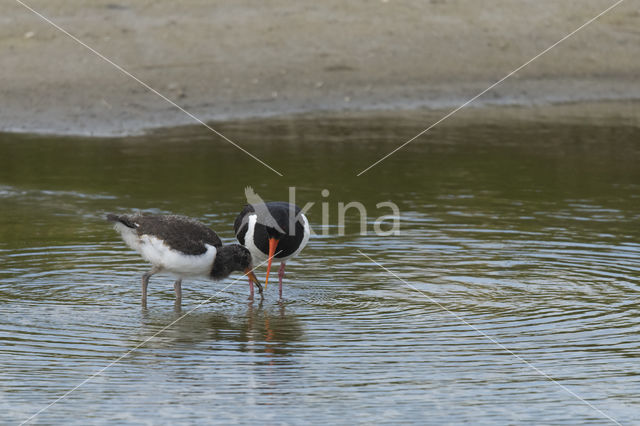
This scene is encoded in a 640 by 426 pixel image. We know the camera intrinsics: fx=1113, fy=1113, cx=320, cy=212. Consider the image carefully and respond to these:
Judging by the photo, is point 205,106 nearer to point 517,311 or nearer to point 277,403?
point 517,311

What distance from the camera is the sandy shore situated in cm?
1858

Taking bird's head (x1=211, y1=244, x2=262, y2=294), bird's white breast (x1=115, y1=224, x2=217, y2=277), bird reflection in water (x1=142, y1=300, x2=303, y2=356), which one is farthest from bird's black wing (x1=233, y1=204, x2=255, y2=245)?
bird reflection in water (x1=142, y1=300, x2=303, y2=356)

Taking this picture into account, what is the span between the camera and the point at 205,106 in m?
18.7

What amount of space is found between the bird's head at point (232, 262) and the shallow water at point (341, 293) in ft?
0.86

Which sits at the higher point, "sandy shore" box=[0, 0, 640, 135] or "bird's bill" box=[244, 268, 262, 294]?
"sandy shore" box=[0, 0, 640, 135]

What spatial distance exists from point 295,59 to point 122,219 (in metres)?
11.1

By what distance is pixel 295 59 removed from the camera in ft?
66.1

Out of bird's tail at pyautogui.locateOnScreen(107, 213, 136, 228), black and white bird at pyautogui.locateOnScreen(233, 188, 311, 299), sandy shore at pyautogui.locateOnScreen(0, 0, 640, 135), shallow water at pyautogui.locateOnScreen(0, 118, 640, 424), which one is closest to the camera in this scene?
shallow water at pyautogui.locateOnScreen(0, 118, 640, 424)

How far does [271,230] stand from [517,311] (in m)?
2.24

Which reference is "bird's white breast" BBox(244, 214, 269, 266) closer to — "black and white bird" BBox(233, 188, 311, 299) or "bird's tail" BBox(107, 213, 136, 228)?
"black and white bird" BBox(233, 188, 311, 299)

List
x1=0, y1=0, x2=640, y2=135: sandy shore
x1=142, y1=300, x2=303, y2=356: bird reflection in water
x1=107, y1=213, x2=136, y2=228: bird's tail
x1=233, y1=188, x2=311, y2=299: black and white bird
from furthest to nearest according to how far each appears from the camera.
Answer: x1=0, y1=0, x2=640, y2=135: sandy shore → x1=233, y1=188, x2=311, y2=299: black and white bird → x1=107, y1=213, x2=136, y2=228: bird's tail → x1=142, y1=300, x2=303, y2=356: bird reflection in water

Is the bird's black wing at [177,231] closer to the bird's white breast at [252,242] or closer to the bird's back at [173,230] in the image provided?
the bird's back at [173,230]

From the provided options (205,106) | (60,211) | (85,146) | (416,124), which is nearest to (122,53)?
(205,106)

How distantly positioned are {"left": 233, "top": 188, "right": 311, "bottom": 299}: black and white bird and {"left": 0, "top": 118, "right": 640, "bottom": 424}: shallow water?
38 cm
